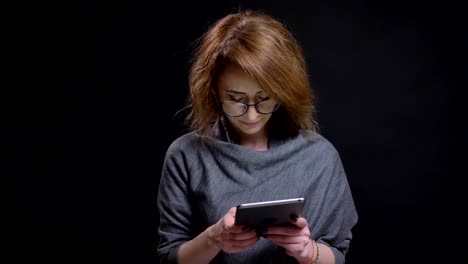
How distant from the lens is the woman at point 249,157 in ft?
5.19

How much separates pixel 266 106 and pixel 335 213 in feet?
1.28

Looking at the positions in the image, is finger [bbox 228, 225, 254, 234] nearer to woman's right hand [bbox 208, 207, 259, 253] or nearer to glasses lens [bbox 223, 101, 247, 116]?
woman's right hand [bbox 208, 207, 259, 253]

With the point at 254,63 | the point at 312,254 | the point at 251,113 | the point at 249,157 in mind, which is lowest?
the point at 312,254

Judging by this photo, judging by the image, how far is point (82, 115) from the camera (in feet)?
8.17

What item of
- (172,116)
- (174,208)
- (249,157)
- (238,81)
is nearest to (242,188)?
(249,157)

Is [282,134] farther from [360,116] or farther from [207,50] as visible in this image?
[360,116]

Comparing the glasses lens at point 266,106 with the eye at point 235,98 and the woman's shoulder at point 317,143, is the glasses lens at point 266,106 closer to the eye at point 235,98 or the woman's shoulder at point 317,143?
the eye at point 235,98

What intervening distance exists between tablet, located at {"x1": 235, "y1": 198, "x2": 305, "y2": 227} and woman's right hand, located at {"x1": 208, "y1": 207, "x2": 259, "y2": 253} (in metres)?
0.04

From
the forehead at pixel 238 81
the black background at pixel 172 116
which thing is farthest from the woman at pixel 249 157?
the black background at pixel 172 116

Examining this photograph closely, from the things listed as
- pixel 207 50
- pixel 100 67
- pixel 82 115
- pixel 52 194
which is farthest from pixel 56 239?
pixel 207 50

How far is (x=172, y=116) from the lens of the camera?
2.56 m

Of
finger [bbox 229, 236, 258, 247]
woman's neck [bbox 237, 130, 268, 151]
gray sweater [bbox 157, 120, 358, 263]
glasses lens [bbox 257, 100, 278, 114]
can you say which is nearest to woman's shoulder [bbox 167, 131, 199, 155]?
gray sweater [bbox 157, 120, 358, 263]

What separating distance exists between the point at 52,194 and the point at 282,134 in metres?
1.16

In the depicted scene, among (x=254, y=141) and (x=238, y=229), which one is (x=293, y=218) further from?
(x=254, y=141)
